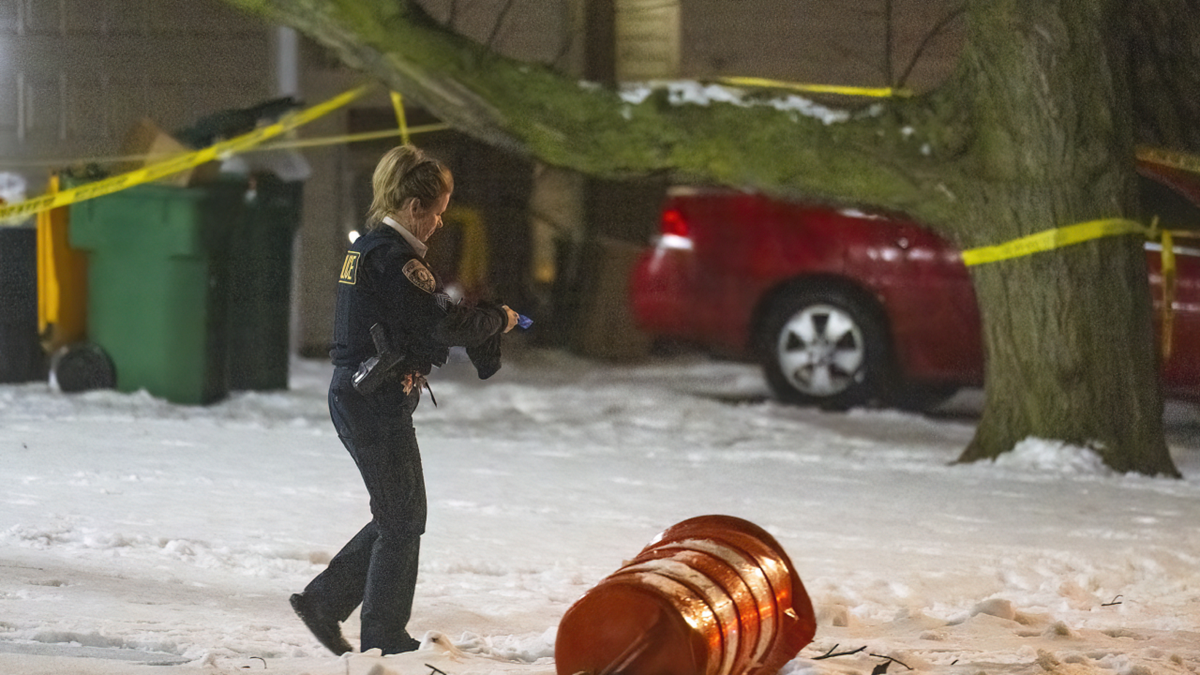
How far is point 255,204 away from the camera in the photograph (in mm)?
8750

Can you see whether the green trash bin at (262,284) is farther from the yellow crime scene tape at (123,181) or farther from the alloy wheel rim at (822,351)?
the alloy wheel rim at (822,351)

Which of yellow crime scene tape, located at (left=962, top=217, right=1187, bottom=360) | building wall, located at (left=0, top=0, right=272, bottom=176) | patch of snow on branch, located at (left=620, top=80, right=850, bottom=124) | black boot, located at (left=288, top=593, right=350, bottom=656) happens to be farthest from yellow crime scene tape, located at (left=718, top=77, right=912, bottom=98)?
black boot, located at (left=288, top=593, right=350, bottom=656)

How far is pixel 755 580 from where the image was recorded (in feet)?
11.7

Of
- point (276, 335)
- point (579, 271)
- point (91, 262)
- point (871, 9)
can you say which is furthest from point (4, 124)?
point (871, 9)

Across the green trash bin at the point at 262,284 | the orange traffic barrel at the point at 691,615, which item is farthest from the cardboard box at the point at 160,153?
the orange traffic barrel at the point at 691,615

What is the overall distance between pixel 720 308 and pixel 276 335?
2.93m

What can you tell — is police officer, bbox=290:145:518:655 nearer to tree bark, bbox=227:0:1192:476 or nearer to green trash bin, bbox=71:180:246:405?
tree bark, bbox=227:0:1192:476

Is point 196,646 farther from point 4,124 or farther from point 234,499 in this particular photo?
point 4,124

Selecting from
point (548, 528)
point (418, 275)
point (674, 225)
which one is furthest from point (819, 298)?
point (418, 275)

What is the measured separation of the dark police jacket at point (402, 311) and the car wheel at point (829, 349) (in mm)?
5831

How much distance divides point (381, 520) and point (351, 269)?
681 mm

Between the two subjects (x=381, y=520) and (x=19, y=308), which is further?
(x=19, y=308)

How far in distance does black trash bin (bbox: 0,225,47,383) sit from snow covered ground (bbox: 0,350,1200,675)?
144mm

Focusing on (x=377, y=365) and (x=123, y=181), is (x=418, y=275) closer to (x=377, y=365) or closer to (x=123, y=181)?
(x=377, y=365)
